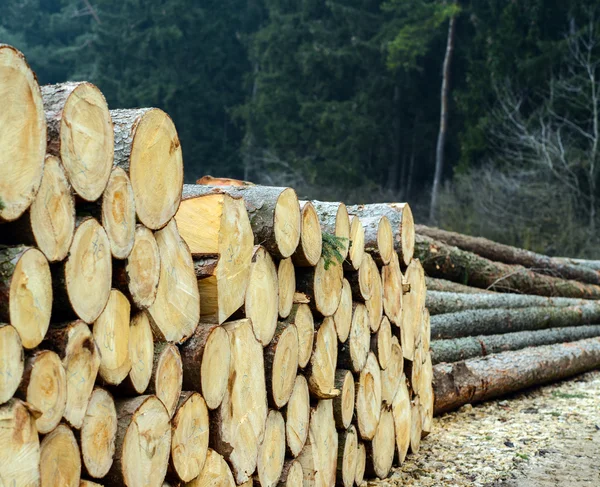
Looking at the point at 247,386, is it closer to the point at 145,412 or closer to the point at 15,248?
the point at 145,412

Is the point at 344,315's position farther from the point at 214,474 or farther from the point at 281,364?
the point at 214,474

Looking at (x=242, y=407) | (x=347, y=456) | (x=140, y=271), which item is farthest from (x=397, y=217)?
(x=140, y=271)

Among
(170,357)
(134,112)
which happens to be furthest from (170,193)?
(170,357)

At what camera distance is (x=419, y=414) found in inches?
191

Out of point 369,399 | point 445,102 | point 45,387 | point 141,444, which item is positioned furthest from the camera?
point 445,102

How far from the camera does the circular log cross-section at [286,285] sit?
319 centimetres

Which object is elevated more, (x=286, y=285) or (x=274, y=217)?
(x=274, y=217)

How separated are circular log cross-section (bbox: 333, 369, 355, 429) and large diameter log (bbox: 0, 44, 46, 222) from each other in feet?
7.35

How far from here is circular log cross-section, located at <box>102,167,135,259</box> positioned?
2.16 meters

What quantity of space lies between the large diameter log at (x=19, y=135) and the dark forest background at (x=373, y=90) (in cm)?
1611

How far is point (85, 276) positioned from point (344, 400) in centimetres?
202

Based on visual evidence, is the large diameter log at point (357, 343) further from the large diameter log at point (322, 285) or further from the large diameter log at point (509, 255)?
the large diameter log at point (509, 255)

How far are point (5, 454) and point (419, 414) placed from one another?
3500mm

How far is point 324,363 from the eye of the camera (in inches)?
141
